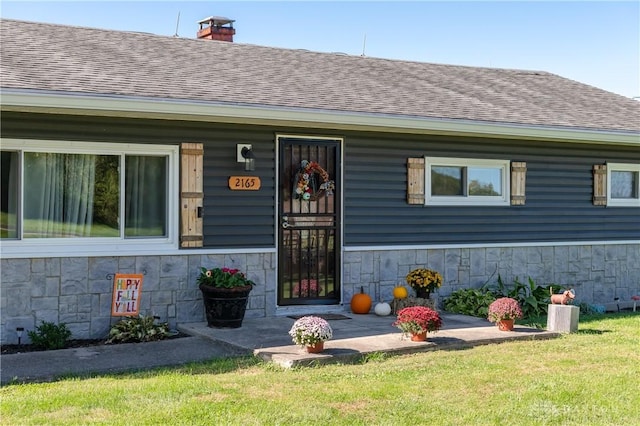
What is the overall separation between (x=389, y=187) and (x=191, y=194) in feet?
8.98

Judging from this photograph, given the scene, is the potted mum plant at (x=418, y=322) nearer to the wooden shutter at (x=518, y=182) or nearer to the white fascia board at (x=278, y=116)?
the white fascia board at (x=278, y=116)

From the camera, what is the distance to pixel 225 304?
27.8ft

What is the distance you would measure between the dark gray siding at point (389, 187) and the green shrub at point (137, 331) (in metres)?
1.20

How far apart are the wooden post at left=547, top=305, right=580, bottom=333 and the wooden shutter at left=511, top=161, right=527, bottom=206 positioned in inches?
105

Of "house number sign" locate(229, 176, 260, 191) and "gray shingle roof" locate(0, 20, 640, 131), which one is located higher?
"gray shingle roof" locate(0, 20, 640, 131)

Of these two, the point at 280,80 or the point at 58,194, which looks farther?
the point at 280,80

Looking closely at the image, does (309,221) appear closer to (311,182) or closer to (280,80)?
(311,182)

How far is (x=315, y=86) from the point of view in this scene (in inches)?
408

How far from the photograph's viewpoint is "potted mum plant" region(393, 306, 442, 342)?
775 cm

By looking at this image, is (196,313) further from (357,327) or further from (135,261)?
(357,327)

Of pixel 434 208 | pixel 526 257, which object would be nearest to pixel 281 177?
pixel 434 208

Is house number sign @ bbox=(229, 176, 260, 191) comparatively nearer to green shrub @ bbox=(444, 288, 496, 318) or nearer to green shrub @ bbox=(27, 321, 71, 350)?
green shrub @ bbox=(27, 321, 71, 350)

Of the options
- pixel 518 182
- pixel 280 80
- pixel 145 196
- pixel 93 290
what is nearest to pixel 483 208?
pixel 518 182

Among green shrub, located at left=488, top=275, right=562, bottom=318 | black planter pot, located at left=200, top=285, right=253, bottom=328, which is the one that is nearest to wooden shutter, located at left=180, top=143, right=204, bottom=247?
black planter pot, located at left=200, top=285, right=253, bottom=328
